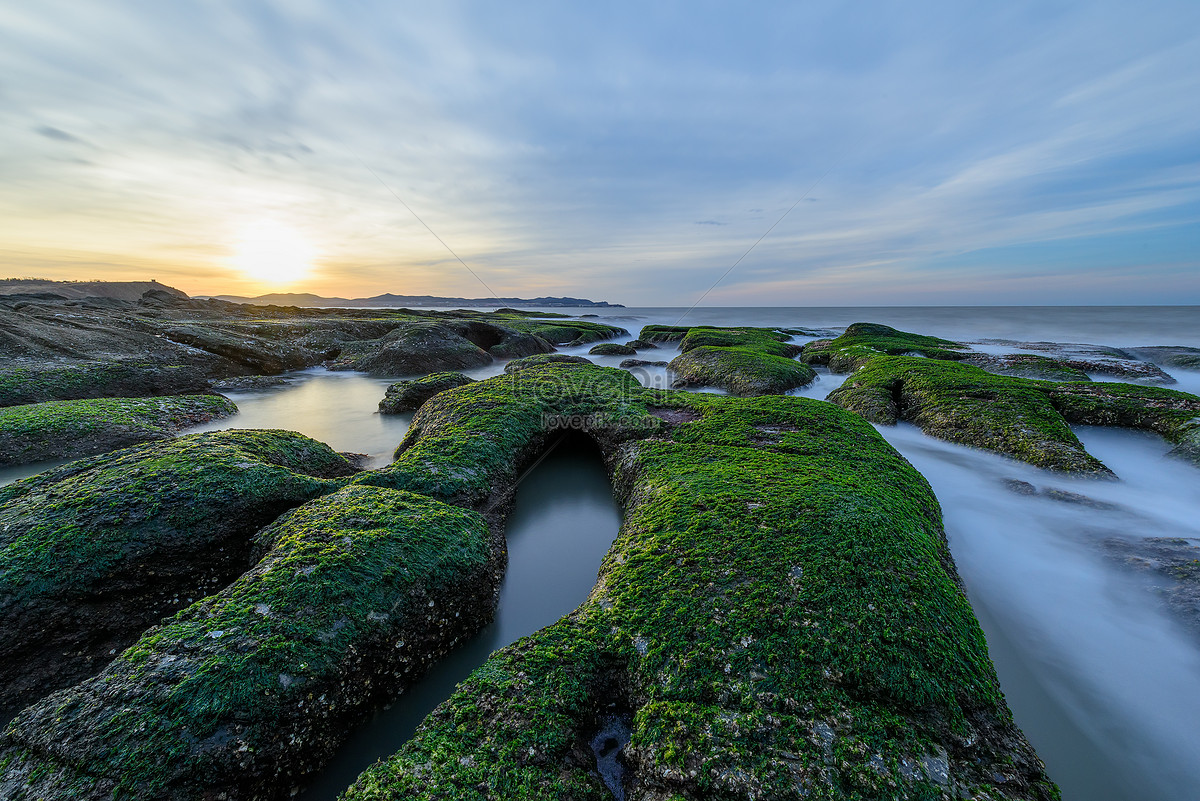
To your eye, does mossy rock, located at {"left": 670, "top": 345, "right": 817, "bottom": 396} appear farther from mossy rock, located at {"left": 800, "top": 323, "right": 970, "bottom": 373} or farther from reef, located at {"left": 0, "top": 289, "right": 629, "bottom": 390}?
reef, located at {"left": 0, "top": 289, "right": 629, "bottom": 390}

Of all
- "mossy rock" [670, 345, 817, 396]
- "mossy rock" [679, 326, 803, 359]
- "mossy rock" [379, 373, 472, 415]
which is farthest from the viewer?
"mossy rock" [679, 326, 803, 359]

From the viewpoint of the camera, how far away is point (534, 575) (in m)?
5.09

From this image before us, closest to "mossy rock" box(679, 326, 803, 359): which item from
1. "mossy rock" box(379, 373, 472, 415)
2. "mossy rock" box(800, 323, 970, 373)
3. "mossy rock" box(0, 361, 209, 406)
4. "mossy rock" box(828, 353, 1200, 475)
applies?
"mossy rock" box(800, 323, 970, 373)

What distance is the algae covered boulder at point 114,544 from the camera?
10.9 ft

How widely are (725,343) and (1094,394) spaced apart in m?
14.7

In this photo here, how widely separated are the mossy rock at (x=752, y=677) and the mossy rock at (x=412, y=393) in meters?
8.89

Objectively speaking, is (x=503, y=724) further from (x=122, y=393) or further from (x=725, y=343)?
(x=725, y=343)

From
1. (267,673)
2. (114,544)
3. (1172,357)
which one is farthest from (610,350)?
(1172,357)

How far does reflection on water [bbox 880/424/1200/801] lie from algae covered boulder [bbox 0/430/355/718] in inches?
288

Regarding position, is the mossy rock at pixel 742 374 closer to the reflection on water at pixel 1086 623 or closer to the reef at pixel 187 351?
the reflection on water at pixel 1086 623

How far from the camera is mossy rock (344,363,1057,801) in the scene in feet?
7.77

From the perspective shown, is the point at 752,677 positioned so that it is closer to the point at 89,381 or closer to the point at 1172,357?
the point at 89,381

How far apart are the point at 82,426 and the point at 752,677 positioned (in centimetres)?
1175

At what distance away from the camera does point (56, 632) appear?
11.1ft
